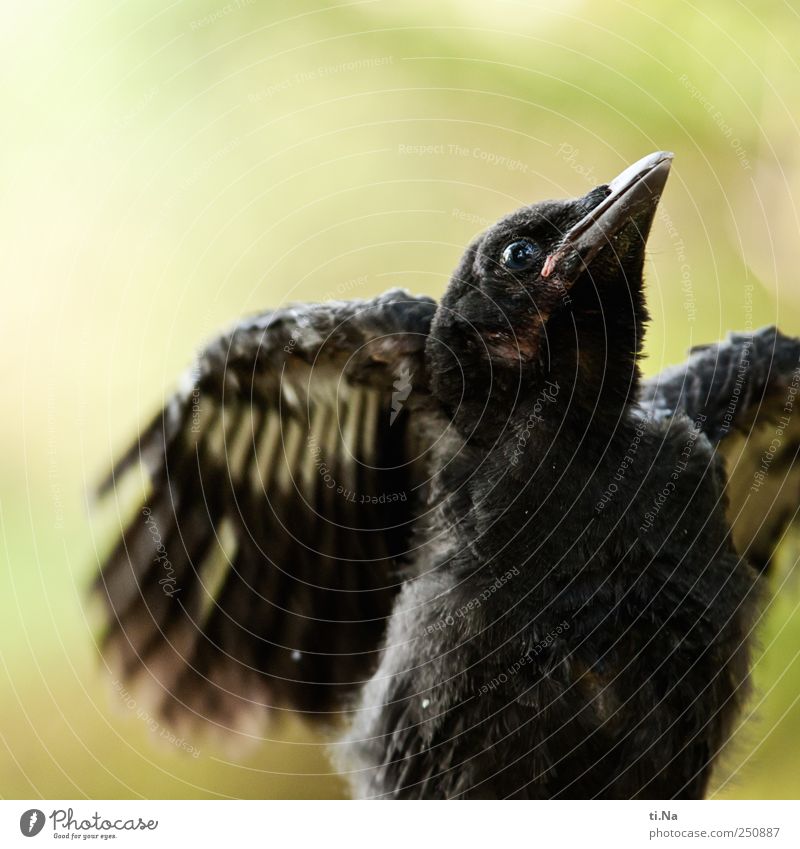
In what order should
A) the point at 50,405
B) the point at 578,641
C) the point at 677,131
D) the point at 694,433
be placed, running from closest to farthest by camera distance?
the point at 578,641
the point at 694,433
the point at 50,405
the point at 677,131

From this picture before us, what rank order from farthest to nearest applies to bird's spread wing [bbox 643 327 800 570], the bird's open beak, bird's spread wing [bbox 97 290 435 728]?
1. bird's spread wing [bbox 643 327 800 570]
2. bird's spread wing [bbox 97 290 435 728]
3. the bird's open beak

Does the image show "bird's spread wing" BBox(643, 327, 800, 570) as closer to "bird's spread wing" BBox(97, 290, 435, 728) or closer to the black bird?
the black bird

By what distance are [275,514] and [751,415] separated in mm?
803

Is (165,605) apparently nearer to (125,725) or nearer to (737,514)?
(125,725)

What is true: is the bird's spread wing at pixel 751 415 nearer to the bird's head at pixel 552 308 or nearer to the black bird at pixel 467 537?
the black bird at pixel 467 537

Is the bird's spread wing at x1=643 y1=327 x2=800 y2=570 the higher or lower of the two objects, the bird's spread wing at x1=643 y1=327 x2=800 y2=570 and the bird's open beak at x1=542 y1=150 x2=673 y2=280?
the lower

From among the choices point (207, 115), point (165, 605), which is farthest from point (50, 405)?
point (207, 115)

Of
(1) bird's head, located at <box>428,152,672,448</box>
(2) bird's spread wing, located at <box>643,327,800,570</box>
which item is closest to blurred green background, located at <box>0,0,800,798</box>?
(2) bird's spread wing, located at <box>643,327,800,570</box>

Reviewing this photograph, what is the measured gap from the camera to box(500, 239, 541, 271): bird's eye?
1.15m

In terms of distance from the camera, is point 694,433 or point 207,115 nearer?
point 694,433

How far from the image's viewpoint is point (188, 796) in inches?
51.1

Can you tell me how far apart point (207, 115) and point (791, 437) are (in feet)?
3.61

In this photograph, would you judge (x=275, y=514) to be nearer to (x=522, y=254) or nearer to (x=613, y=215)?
(x=522, y=254)

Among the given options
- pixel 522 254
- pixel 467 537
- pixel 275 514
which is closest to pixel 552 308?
pixel 522 254
